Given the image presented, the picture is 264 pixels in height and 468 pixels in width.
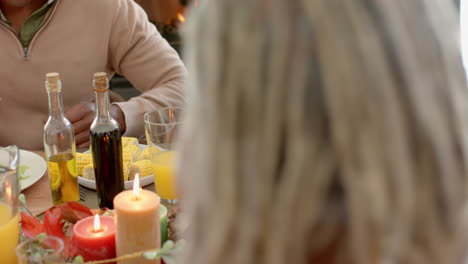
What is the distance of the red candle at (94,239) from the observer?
0.64 m

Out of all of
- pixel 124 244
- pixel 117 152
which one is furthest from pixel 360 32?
pixel 117 152

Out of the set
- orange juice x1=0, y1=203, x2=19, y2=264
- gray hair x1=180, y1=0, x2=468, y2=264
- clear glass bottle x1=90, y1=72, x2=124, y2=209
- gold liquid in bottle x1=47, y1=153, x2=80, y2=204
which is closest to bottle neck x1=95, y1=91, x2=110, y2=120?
clear glass bottle x1=90, y1=72, x2=124, y2=209

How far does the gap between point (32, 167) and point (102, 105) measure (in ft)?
0.93

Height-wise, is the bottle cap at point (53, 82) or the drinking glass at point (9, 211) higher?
the bottle cap at point (53, 82)

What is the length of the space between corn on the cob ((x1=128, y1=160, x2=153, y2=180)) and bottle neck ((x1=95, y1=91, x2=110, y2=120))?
13 centimetres

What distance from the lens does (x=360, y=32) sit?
0.22 meters

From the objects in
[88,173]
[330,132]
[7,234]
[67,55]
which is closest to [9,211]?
[7,234]

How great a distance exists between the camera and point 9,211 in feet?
2.09

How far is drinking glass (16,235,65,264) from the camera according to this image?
57cm

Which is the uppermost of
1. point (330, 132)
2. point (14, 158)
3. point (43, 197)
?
point (330, 132)

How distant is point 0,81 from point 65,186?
2.58 feet

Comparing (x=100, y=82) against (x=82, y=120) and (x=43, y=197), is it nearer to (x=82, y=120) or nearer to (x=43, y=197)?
(x=43, y=197)

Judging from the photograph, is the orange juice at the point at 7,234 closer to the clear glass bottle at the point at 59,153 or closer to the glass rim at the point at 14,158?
the glass rim at the point at 14,158

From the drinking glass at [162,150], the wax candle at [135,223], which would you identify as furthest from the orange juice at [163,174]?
the wax candle at [135,223]
